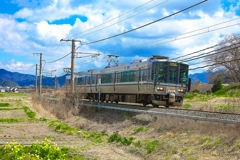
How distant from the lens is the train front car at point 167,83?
24.5m

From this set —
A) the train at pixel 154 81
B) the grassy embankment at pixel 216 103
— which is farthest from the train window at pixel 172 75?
the grassy embankment at pixel 216 103

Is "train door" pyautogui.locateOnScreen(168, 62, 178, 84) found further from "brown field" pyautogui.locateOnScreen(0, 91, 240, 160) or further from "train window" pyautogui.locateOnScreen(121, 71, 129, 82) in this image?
"train window" pyautogui.locateOnScreen(121, 71, 129, 82)

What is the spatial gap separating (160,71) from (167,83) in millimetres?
972

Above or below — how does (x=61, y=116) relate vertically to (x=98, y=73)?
below

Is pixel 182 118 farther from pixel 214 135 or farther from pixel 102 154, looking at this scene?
pixel 102 154

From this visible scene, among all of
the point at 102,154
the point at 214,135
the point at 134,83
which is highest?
the point at 134,83

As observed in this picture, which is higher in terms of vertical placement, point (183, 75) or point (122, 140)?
point (183, 75)

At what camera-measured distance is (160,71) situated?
2464 centimetres

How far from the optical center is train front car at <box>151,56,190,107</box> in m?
24.5

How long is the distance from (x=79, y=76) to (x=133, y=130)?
25279 millimetres

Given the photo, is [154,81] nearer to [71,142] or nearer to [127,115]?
[127,115]

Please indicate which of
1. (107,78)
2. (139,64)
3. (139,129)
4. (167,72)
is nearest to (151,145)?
(139,129)

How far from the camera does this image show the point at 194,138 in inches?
546

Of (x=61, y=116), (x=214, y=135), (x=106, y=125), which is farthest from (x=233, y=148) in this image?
(x=61, y=116)
